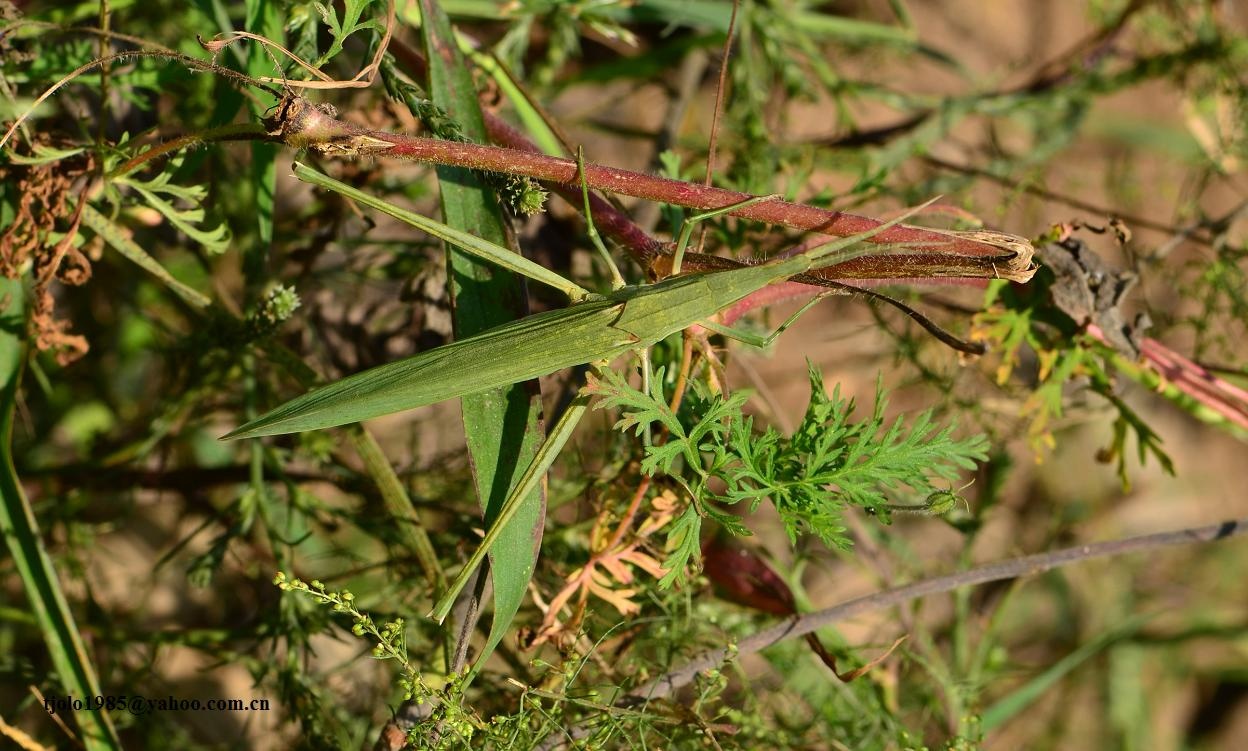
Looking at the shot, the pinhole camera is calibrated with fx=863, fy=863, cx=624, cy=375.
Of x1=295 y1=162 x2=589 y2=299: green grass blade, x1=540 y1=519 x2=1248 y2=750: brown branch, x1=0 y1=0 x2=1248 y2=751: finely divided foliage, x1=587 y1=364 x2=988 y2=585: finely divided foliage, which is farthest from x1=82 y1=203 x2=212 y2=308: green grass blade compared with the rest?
x1=540 y1=519 x2=1248 y2=750: brown branch

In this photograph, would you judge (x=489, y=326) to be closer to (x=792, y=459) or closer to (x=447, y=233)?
(x=447, y=233)

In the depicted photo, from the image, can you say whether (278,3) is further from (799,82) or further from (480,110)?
(799,82)

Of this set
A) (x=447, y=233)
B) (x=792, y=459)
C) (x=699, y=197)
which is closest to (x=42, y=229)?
(x=447, y=233)

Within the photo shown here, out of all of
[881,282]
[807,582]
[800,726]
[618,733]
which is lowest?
[807,582]

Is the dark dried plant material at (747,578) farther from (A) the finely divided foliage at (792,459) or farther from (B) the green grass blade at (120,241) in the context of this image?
(B) the green grass blade at (120,241)

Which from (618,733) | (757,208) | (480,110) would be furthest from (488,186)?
(618,733)

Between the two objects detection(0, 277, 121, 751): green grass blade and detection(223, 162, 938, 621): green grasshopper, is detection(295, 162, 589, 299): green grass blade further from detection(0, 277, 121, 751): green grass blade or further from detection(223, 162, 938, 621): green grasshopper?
detection(0, 277, 121, 751): green grass blade

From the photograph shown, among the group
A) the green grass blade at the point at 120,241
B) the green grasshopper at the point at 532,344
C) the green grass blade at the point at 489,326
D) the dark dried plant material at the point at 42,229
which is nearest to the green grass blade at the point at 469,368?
the green grasshopper at the point at 532,344
